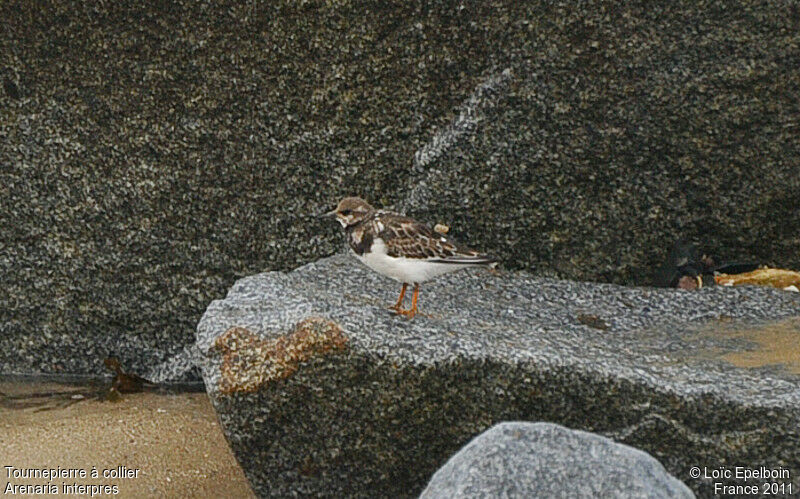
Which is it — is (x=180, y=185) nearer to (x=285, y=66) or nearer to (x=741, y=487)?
(x=285, y=66)

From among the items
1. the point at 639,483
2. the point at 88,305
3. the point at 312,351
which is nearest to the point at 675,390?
the point at 639,483

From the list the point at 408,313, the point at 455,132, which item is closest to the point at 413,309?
the point at 408,313

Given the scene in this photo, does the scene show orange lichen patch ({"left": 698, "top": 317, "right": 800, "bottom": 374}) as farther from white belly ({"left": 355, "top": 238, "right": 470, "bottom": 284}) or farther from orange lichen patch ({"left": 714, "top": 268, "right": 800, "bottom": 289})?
white belly ({"left": 355, "top": 238, "right": 470, "bottom": 284})

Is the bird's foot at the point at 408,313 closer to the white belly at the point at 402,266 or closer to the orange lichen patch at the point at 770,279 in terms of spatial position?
the white belly at the point at 402,266

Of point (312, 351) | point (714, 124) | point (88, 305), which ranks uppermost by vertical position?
point (714, 124)

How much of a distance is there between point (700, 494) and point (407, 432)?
0.96 metres

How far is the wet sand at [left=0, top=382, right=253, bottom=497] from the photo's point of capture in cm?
438

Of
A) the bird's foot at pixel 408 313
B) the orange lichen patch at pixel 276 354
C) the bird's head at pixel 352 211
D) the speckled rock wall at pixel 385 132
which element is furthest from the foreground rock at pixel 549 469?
the speckled rock wall at pixel 385 132

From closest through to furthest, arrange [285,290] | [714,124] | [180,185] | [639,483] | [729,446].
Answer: [639,483], [729,446], [285,290], [714,124], [180,185]

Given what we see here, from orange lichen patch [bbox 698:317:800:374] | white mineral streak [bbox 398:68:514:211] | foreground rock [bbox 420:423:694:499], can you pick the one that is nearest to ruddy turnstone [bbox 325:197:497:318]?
white mineral streak [bbox 398:68:514:211]

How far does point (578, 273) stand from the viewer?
4992mm

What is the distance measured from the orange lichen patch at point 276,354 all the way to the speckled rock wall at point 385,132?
1.35 meters

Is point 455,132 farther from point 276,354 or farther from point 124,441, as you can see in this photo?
point 124,441

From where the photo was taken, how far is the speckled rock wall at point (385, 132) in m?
4.71
